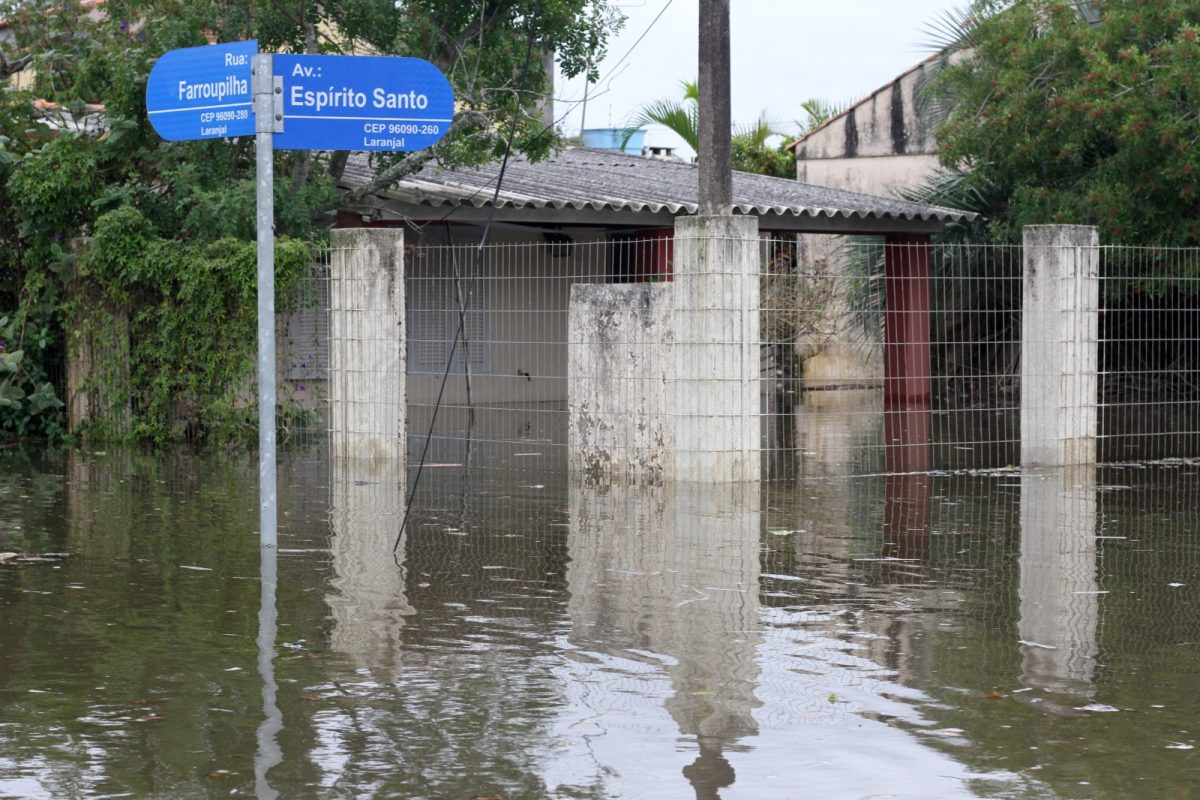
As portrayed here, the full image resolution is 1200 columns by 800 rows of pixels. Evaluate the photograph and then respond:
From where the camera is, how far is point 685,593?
297 inches

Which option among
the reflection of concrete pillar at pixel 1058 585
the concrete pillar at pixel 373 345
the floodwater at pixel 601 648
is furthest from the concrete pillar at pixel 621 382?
the reflection of concrete pillar at pixel 1058 585

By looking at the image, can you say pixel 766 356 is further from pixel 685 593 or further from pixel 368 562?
pixel 685 593

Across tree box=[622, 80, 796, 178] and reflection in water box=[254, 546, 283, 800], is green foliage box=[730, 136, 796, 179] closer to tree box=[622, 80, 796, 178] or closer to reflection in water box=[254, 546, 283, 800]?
tree box=[622, 80, 796, 178]

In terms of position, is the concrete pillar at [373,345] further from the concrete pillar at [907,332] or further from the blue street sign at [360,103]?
the concrete pillar at [907,332]

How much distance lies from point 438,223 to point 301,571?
10.3 meters

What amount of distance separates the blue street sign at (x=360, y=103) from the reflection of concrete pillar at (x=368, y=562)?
7.38 feet

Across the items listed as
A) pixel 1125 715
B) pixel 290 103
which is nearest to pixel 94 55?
pixel 290 103

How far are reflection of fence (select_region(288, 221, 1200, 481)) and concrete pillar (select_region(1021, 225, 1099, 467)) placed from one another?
0.6 inches

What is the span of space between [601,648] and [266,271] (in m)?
3.14

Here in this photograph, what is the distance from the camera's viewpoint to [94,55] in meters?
15.4

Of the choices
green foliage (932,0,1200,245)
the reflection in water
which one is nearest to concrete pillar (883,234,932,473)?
green foliage (932,0,1200,245)

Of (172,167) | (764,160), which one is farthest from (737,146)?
(172,167)

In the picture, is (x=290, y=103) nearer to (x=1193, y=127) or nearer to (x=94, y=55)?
(x=94, y=55)

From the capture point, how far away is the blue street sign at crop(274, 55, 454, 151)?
8.44 metres
